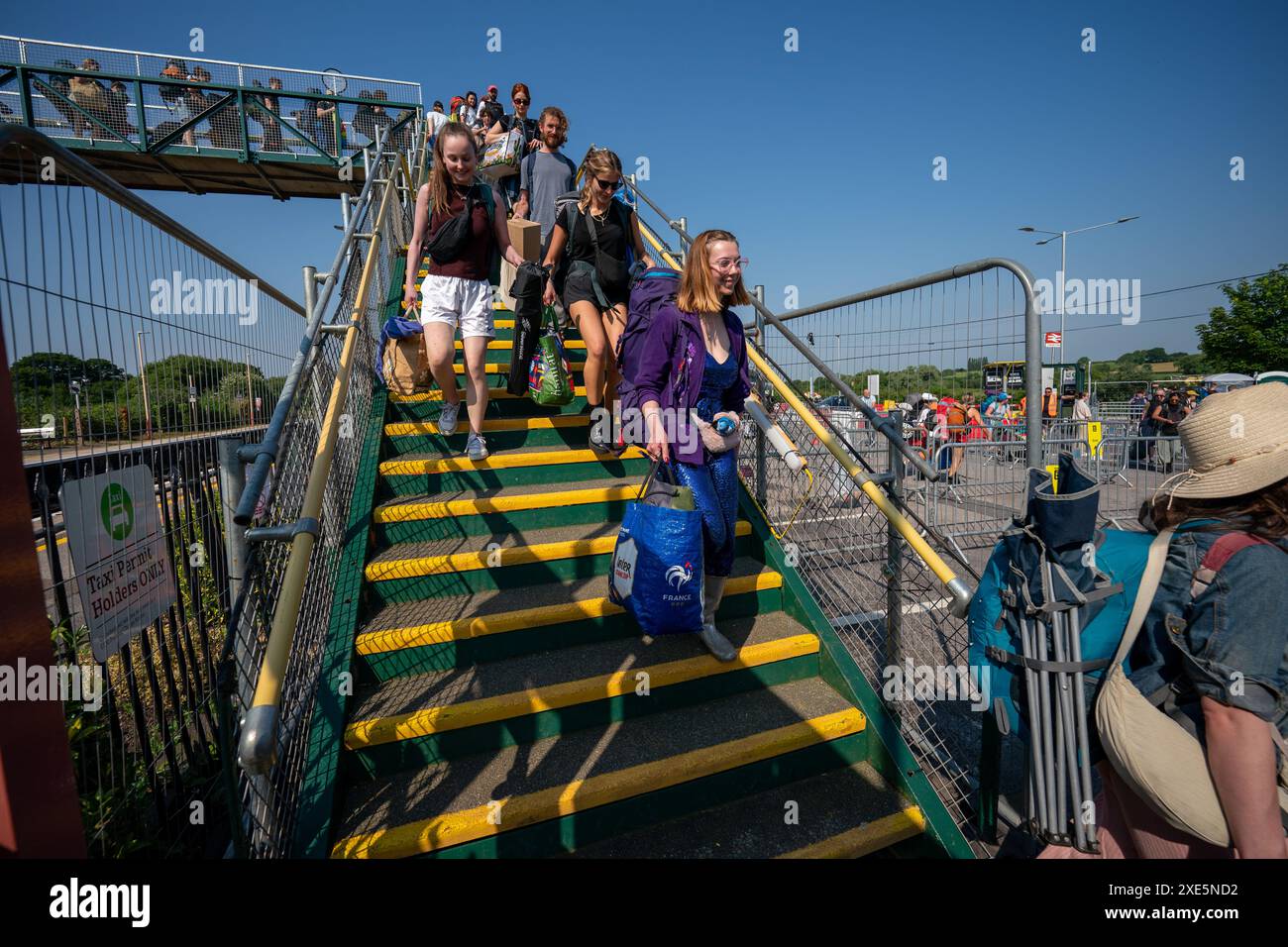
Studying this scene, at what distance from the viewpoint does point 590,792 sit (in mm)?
2225

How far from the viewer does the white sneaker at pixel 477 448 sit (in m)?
3.68

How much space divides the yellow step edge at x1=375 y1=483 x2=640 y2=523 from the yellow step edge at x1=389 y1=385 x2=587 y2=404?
41.3 inches

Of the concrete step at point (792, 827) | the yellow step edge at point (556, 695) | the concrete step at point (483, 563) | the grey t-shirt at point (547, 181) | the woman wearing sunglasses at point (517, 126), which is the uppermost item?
the woman wearing sunglasses at point (517, 126)

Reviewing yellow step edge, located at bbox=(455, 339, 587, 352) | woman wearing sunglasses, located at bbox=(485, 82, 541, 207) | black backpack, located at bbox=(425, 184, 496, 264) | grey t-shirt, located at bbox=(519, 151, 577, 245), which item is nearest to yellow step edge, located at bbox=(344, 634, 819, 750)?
black backpack, located at bbox=(425, 184, 496, 264)

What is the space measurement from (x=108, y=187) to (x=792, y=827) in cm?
337

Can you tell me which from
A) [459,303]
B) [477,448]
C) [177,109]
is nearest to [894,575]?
[477,448]

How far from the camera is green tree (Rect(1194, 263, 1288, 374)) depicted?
30.0 m

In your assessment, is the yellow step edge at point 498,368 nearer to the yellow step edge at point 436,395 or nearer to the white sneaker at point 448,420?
the yellow step edge at point 436,395

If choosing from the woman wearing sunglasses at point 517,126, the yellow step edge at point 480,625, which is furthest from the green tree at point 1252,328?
the yellow step edge at point 480,625

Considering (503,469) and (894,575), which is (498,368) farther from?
(894,575)

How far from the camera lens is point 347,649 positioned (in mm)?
2488

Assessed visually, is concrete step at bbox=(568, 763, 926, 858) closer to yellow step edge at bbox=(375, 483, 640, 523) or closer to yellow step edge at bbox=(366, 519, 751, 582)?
yellow step edge at bbox=(366, 519, 751, 582)

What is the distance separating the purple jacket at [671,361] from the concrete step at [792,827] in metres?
1.49
